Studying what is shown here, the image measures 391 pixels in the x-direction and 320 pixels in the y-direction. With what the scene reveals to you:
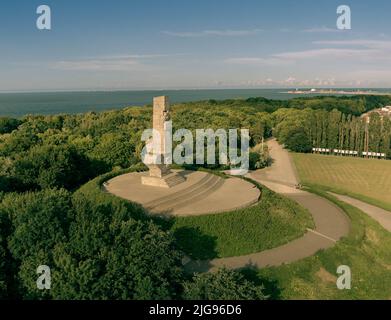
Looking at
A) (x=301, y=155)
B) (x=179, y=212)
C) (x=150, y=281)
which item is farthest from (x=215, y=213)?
(x=301, y=155)

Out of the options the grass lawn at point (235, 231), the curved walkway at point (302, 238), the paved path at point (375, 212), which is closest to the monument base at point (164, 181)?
the grass lawn at point (235, 231)

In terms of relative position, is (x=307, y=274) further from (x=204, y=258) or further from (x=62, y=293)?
(x=62, y=293)

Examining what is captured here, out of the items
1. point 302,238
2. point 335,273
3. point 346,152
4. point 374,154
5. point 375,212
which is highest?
point 346,152

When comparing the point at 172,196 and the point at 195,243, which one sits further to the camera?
the point at 172,196

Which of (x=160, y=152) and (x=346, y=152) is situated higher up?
(x=160, y=152)

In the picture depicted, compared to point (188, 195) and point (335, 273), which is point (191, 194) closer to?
point (188, 195)

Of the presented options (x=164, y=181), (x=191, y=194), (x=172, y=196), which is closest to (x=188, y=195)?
(x=191, y=194)

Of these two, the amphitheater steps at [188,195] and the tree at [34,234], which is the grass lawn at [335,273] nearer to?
the amphitheater steps at [188,195]

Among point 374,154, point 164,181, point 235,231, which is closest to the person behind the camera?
point 235,231
